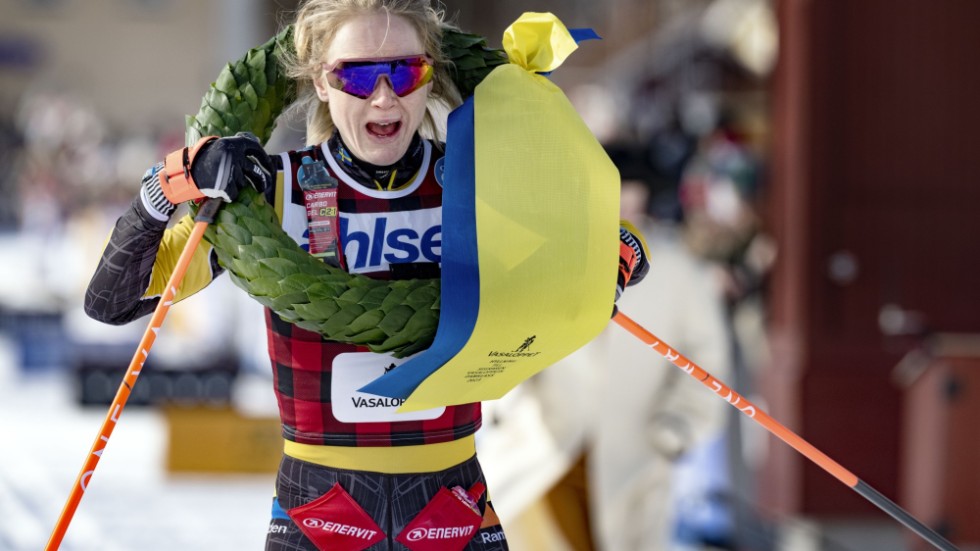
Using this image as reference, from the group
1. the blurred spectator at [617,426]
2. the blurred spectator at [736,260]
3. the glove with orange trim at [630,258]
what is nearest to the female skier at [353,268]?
the glove with orange trim at [630,258]

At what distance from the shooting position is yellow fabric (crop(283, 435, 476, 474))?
2279 millimetres

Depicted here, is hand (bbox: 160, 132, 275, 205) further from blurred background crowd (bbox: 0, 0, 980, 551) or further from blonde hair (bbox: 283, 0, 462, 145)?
blurred background crowd (bbox: 0, 0, 980, 551)

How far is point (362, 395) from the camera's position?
2.27m

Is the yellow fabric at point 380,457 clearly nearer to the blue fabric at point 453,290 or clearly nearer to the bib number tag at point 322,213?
the blue fabric at point 453,290

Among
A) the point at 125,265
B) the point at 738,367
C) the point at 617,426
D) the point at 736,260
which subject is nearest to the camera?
the point at 125,265

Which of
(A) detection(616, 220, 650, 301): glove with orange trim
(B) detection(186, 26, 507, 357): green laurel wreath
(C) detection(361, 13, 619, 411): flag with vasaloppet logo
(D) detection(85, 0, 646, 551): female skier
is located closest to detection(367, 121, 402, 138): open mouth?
(D) detection(85, 0, 646, 551): female skier

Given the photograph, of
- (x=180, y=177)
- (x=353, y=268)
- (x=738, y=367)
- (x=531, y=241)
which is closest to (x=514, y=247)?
(x=531, y=241)

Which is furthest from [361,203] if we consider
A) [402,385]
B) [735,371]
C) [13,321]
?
[13,321]

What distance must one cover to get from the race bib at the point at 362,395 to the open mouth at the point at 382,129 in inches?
15.0

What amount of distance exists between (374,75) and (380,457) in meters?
0.65

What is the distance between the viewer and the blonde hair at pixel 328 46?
2.31 metres

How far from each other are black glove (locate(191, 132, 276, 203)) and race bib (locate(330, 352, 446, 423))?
35 centimetres

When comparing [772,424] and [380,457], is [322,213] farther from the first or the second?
[772,424]

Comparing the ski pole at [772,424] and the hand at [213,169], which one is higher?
the hand at [213,169]
